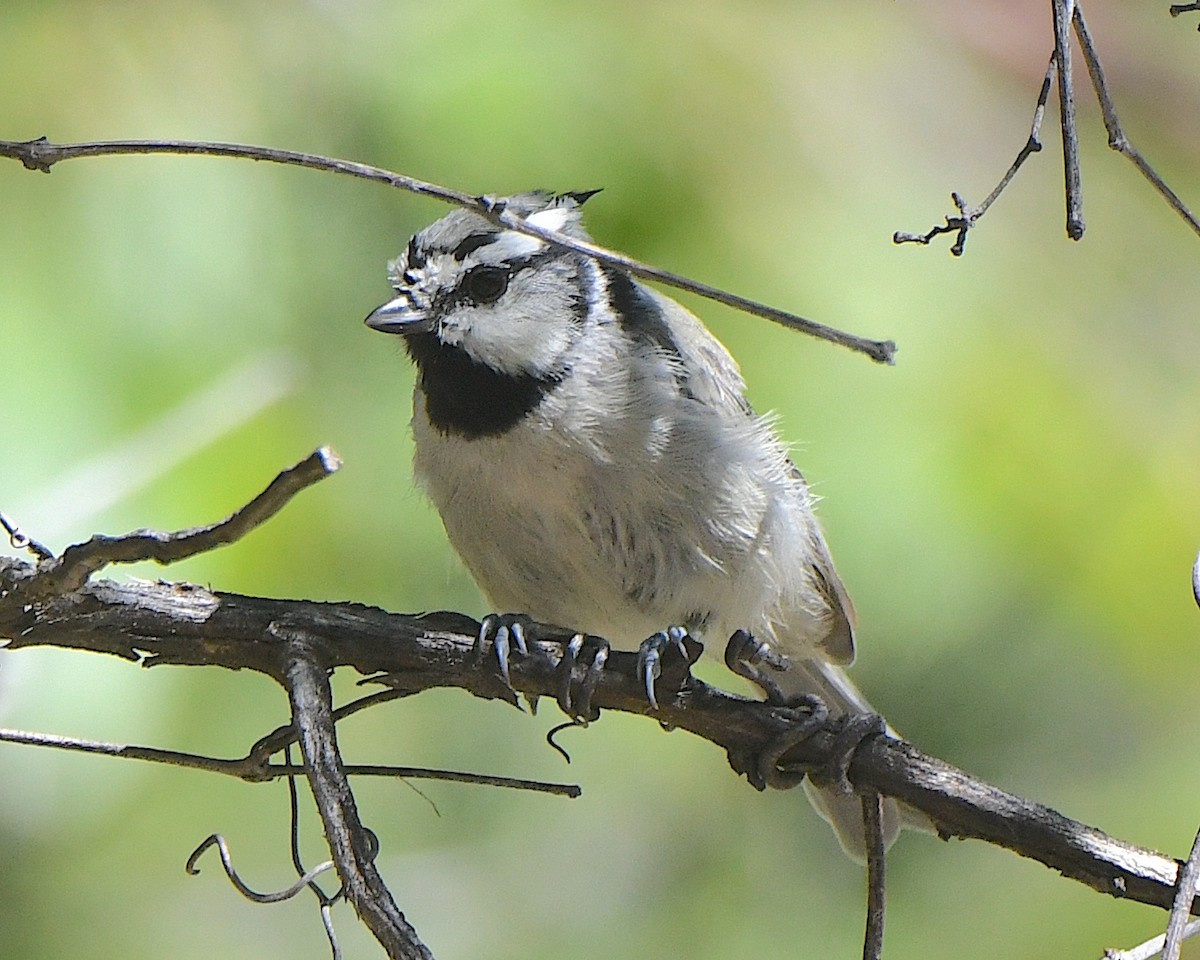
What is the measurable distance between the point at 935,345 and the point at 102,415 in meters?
1.40

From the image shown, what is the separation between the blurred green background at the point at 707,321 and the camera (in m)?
2.23

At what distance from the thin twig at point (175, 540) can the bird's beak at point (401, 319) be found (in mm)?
967

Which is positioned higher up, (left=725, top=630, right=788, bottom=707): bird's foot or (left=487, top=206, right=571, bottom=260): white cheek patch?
(left=487, top=206, right=571, bottom=260): white cheek patch

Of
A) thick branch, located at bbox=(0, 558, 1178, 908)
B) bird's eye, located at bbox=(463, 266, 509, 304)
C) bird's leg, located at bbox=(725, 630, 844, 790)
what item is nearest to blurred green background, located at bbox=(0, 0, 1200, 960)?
bird's eye, located at bbox=(463, 266, 509, 304)

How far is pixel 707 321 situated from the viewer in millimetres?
2691

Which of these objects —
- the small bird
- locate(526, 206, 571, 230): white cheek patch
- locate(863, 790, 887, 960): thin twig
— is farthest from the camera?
locate(526, 206, 571, 230): white cheek patch

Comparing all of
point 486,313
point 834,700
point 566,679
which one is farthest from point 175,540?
point 834,700

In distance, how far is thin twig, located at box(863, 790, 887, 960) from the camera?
1287 millimetres

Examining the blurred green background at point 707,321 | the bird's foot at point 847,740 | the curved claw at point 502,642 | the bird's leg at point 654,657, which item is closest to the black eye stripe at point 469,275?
the blurred green background at point 707,321

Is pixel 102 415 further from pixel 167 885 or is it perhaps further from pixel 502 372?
pixel 167 885

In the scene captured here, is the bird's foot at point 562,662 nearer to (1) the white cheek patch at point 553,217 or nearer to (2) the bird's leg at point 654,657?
(2) the bird's leg at point 654,657

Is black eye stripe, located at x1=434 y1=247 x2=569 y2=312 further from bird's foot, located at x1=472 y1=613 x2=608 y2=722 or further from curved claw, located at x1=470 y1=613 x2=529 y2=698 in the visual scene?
bird's foot, located at x1=472 y1=613 x2=608 y2=722

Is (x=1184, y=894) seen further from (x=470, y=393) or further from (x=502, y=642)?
(x=470, y=393)

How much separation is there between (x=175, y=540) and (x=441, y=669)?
1.29 ft
